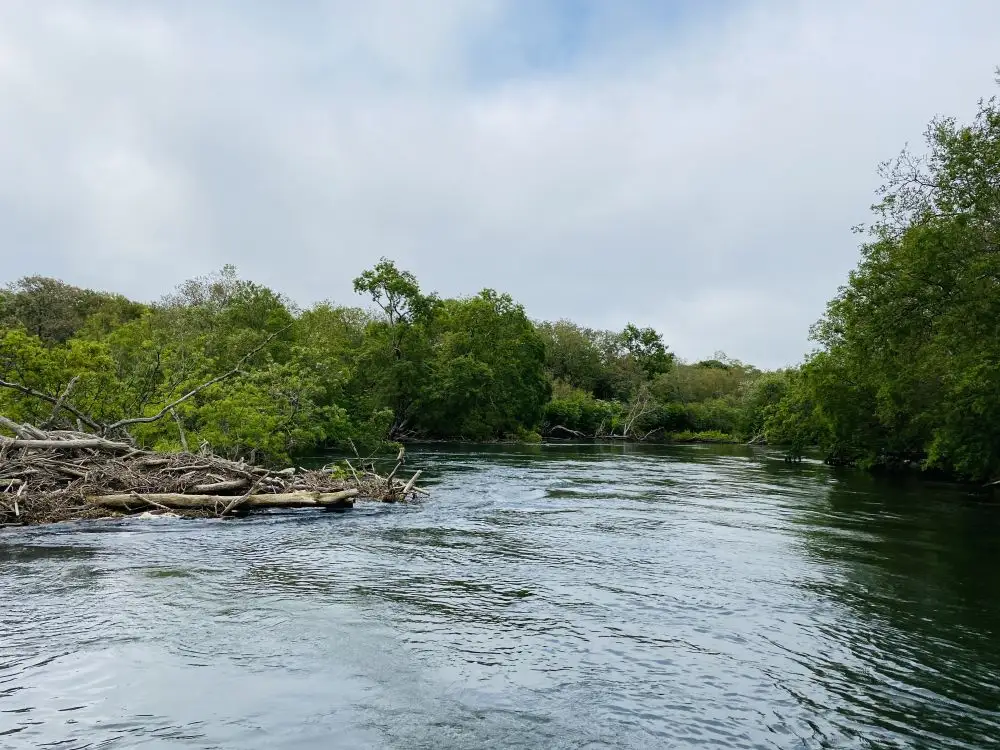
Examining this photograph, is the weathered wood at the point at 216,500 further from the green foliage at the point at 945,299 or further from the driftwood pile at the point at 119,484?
the green foliage at the point at 945,299

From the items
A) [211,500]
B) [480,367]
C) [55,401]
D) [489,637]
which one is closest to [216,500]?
[211,500]

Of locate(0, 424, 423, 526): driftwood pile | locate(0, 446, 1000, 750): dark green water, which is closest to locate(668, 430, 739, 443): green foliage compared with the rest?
locate(0, 446, 1000, 750): dark green water

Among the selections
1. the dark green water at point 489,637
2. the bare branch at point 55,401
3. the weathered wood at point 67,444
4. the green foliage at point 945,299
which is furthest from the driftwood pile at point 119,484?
the green foliage at point 945,299

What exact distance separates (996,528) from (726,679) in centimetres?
1632

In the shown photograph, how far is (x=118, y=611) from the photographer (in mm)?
9547

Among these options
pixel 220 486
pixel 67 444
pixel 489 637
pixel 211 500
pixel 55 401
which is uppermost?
pixel 55 401

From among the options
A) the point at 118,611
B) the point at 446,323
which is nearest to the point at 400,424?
the point at 446,323

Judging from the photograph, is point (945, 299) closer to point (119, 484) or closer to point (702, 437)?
point (119, 484)

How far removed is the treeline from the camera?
23.9 metres

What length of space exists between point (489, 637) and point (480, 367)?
2396 inches

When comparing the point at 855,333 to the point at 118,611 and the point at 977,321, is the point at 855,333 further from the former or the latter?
the point at 118,611

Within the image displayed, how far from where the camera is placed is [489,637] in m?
8.93

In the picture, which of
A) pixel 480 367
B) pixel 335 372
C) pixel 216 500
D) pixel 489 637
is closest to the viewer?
pixel 489 637

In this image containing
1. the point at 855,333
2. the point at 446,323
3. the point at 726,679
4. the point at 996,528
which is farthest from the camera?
the point at 446,323
